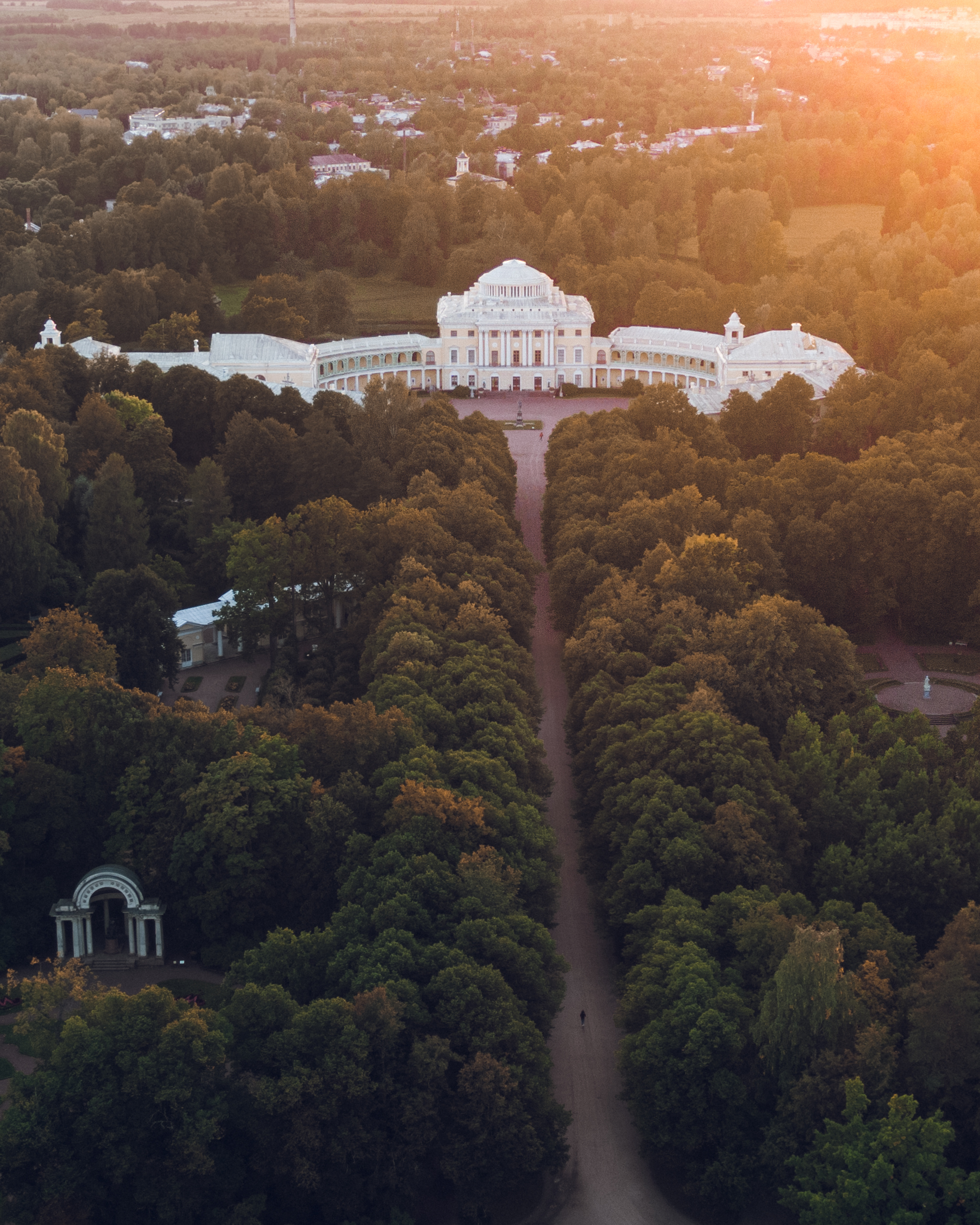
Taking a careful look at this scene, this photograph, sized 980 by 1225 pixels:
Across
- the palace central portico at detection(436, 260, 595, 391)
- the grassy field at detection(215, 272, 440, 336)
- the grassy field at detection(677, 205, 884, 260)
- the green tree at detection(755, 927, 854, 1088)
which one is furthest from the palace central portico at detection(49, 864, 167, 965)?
the grassy field at detection(677, 205, 884, 260)

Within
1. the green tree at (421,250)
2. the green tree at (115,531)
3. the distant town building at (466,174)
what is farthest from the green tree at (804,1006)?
the distant town building at (466,174)

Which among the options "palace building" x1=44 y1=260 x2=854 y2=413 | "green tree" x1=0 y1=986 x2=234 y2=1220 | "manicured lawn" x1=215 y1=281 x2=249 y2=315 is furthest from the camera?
"manicured lawn" x1=215 y1=281 x2=249 y2=315

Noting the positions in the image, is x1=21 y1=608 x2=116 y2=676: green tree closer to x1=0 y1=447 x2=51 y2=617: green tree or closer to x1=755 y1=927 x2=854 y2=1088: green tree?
x1=0 y1=447 x2=51 y2=617: green tree

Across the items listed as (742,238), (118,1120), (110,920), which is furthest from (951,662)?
(742,238)

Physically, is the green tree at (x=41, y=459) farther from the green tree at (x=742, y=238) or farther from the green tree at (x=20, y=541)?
the green tree at (x=742, y=238)

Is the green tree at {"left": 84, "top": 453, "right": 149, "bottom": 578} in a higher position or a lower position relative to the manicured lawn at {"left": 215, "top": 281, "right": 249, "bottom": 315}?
lower

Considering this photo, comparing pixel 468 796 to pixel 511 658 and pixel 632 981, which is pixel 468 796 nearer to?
pixel 632 981
